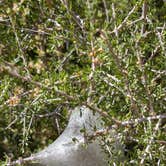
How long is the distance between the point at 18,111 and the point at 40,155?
0.20 metres

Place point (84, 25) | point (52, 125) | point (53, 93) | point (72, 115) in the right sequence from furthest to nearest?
point (52, 125) < point (72, 115) < point (84, 25) < point (53, 93)

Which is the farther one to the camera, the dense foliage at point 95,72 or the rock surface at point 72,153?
the rock surface at point 72,153

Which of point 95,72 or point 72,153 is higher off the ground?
point 95,72

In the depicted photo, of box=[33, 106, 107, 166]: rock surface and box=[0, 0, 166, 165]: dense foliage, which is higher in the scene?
box=[0, 0, 166, 165]: dense foliage

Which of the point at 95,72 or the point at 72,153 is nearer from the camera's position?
the point at 95,72

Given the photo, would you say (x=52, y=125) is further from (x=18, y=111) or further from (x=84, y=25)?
(x=84, y=25)

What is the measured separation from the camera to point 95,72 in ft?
3.89

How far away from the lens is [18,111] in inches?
59.0

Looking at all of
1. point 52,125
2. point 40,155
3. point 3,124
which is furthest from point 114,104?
point 3,124

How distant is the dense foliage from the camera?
1.12 metres

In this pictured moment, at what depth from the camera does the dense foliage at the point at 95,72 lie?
1119mm

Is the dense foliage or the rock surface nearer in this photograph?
the dense foliage

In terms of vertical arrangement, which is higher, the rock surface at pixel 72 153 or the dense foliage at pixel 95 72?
the dense foliage at pixel 95 72

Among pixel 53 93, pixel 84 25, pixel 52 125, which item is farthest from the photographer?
pixel 52 125
